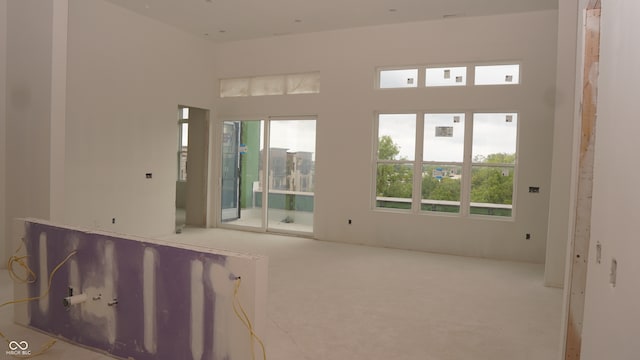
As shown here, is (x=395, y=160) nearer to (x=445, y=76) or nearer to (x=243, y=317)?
(x=445, y=76)

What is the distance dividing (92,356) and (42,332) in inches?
28.2

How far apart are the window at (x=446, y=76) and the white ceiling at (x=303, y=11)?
841mm

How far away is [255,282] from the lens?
8.11 ft

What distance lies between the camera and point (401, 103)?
7367mm

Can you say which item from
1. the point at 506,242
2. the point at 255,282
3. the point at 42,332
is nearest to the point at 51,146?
the point at 42,332

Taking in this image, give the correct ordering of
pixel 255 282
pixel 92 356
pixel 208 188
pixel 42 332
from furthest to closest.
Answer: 1. pixel 208 188
2. pixel 42 332
3. pixel 92 356
4. pixel 255 282

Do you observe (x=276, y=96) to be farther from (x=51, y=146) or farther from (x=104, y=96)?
(x=51, y=146)

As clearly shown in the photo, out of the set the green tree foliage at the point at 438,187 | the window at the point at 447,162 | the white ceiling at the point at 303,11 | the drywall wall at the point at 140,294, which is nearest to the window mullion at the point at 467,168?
the window at the point at 447,162

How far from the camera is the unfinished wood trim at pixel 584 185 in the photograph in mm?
2721

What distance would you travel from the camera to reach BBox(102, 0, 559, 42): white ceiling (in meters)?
6.32

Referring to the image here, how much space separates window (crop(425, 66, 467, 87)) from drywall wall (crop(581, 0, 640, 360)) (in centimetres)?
494

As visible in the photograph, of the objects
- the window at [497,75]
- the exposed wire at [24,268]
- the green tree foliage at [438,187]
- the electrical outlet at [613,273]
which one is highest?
the window at [497,75]

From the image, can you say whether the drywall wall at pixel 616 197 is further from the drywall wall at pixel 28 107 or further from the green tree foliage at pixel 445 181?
the drywall wall at pixel 28 107

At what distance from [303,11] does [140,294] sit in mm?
5271
